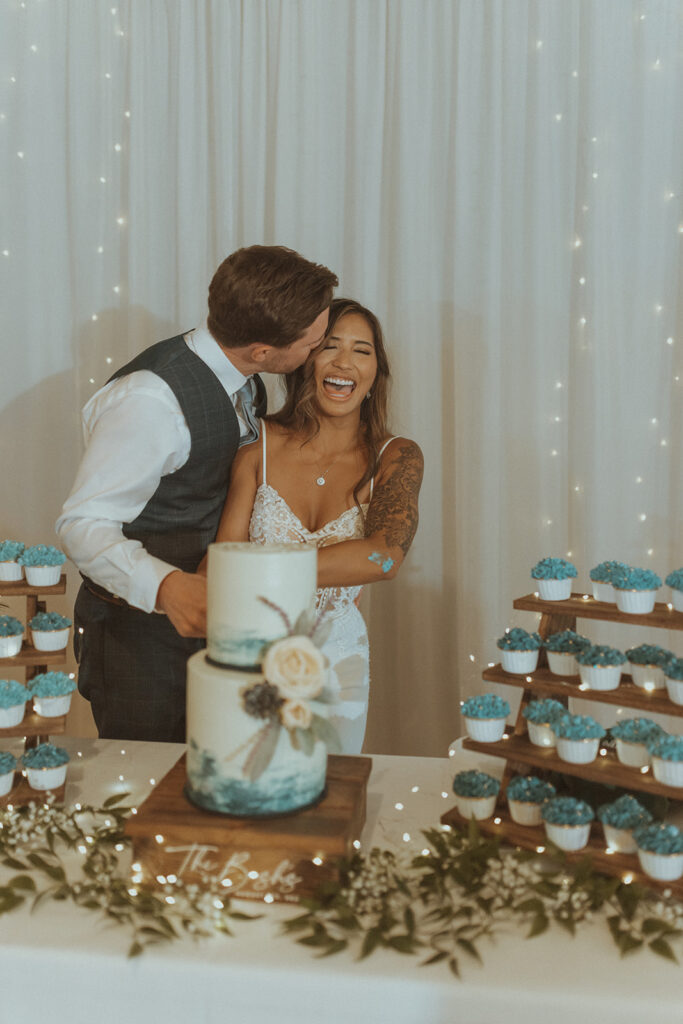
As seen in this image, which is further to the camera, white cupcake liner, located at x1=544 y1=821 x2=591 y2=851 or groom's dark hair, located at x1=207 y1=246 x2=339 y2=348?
groom's dark hair, located at x1=207 y1=246 x2=339 y2=348

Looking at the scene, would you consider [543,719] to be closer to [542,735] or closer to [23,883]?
[542,735]

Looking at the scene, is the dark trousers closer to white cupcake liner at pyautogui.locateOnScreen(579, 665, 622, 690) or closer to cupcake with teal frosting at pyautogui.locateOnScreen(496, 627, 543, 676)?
cupcake with teal frosting at pyautogui.locateOnScreen(496, 627, 543, 676)

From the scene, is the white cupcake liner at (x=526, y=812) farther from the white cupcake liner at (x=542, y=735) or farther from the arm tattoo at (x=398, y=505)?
the arm tattoo at (x=398, y=505)

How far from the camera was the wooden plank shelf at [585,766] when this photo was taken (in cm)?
113

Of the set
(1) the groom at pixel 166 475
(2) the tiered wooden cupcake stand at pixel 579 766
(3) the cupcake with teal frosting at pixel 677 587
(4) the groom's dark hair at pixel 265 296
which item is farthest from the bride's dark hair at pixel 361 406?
(3) the cupcake with teal frosting at pixel 677 587

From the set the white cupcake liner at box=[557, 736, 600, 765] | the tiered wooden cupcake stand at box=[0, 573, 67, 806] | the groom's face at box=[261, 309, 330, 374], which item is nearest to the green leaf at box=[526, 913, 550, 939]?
the white cupcake liner at box=[557, 736, 600, 765]

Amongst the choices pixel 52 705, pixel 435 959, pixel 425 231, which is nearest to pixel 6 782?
pixel 52 705

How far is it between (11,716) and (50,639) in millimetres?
136

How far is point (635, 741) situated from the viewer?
3.82ft

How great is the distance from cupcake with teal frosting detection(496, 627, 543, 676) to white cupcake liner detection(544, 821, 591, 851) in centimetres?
23

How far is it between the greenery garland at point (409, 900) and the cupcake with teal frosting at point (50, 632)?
319 mm

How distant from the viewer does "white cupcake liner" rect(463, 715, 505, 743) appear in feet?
4.18

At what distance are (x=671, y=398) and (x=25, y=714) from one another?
1.92 metres

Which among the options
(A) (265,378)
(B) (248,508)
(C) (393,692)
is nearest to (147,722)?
(B) (248,508)
